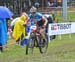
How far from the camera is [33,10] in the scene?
1780cm

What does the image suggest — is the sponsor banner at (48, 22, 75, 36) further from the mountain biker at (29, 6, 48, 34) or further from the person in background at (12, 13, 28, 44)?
the person in background at (12, 13, 28, 44)

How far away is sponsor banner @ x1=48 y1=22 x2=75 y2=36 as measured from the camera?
21.6 metres

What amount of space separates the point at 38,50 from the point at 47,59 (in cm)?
276

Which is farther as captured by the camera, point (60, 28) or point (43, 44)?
point (60, 28)

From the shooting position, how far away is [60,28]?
2186cm

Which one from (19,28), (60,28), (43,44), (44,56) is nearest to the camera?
(44,56)

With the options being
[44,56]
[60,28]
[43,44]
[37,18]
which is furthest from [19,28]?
[44,56]

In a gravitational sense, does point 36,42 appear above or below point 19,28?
above

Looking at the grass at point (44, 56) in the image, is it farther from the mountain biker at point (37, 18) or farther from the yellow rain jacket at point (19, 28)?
the yellow rain jacket at point (19, 28)

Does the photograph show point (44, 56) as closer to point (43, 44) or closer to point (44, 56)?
point (44, 56)

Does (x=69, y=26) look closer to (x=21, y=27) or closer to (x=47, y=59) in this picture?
(x=21, y=27)

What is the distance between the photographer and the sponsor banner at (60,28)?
21562 millimetres

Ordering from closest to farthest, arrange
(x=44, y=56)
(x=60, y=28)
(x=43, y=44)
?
(x=44, y=56) → (x=43, y=44) → (x=60, y=28)

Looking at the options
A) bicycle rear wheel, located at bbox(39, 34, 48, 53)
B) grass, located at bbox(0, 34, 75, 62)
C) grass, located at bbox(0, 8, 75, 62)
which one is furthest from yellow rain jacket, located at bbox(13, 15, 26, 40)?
bicycle rear wheel, located at bbox(39, 34, 48, 53)
